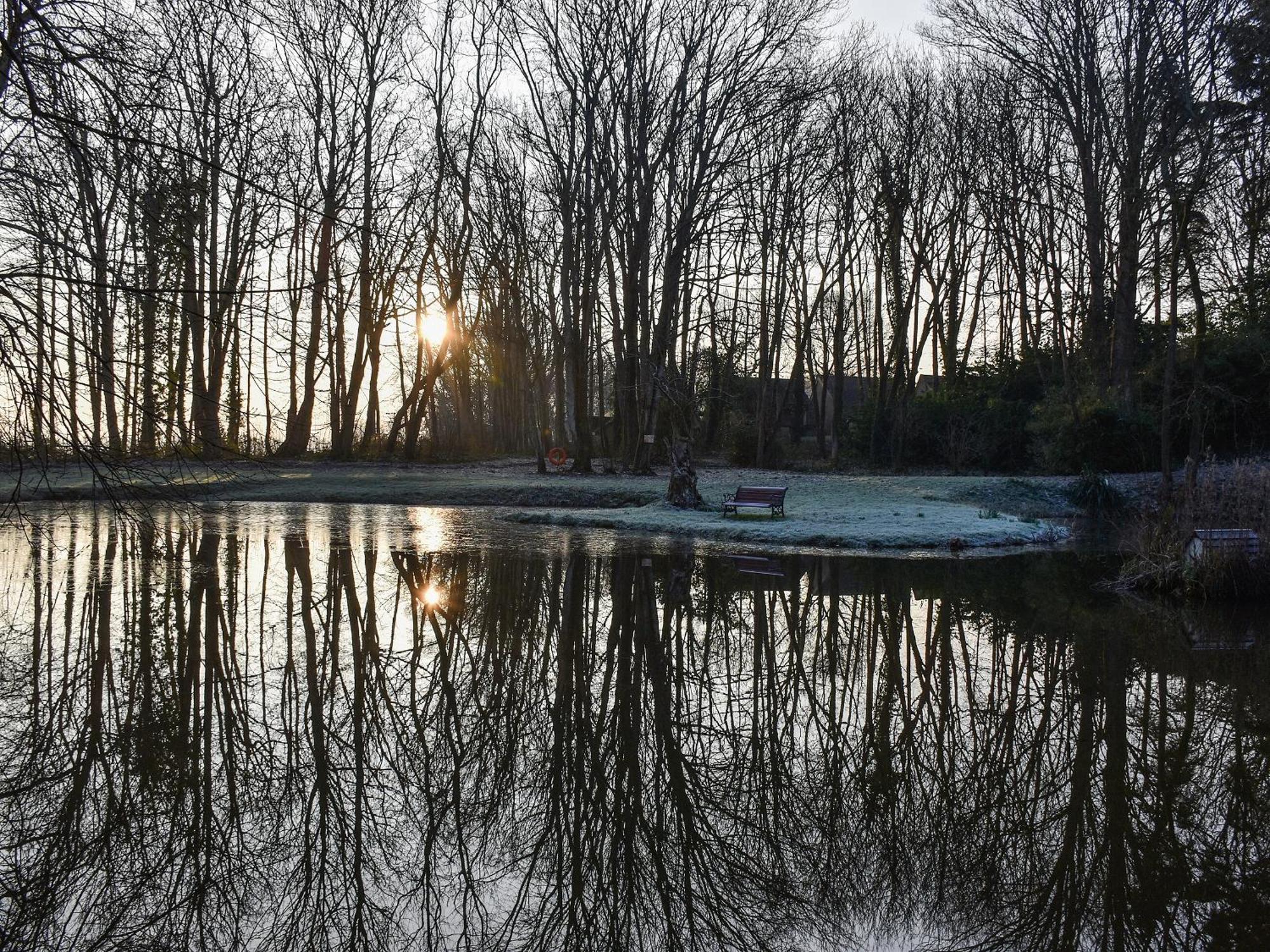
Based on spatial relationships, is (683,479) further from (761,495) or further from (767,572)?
(767,572)

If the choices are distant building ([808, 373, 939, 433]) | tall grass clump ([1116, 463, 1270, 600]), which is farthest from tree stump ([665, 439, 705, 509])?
distant building ([808, 373, 939, 433])

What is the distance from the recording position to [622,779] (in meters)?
5.60

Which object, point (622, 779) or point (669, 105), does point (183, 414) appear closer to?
point (622, 779)

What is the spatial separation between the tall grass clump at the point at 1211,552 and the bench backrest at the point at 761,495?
24.7 ft

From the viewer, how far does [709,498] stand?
2364cm

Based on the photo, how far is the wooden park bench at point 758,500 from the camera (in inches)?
769

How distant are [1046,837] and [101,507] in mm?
22122

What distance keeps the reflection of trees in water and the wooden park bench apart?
9.39m

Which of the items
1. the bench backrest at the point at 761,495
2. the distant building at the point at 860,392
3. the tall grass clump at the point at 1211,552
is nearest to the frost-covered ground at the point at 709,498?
the bench backrest at the point at 761,495

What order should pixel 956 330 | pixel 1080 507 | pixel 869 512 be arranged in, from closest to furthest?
pixel 869 512 → pixel 1080 507 → pixel 956 330

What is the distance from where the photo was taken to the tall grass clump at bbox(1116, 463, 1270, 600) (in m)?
11.9

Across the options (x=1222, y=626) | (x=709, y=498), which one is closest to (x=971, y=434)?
(x=709, y=498)

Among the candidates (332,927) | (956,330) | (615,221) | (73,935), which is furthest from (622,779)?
(956,330)

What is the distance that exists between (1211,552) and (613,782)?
9.56m
